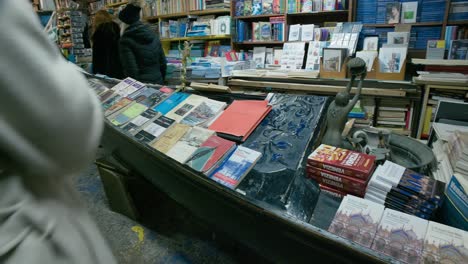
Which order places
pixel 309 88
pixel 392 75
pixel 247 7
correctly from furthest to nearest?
pixel 247 7 < pixel 309 88 < pixel 392 75

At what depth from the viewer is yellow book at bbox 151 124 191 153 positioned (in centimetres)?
146

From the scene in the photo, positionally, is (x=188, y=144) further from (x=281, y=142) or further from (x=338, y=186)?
(x=338, y=186)

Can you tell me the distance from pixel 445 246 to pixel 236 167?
78 centimetres

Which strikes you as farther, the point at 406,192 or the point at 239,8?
the point at 239,8

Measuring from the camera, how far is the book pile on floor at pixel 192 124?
4.40 ft

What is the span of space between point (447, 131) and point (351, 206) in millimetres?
957

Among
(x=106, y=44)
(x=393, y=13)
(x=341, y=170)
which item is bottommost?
(x=341, y=170)

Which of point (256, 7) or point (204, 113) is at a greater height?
point (256, 7)

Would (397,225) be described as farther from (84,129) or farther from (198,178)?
(84,129)

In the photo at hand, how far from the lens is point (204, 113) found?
175cm

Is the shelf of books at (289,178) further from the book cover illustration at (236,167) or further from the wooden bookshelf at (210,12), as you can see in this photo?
the wooden bookshelf at (210,12)

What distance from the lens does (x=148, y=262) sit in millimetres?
1747

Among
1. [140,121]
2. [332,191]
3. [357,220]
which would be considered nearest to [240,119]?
[140,121]

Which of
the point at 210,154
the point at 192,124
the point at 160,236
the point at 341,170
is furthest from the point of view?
the point at 160,236
